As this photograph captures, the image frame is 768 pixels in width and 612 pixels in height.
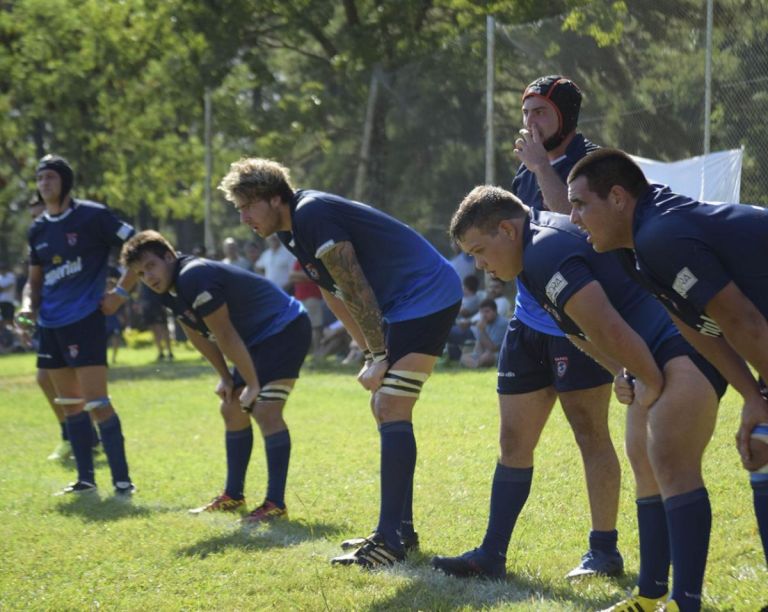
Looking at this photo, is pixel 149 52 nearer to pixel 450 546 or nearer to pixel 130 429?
pixel 130 429

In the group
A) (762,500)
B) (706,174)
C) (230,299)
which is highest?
(706,174)

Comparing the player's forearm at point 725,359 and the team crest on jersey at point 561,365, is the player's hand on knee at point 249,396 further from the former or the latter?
the player's forearm at point 725,359

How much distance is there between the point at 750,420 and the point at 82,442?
585 cm

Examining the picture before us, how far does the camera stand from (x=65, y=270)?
28.6 ft

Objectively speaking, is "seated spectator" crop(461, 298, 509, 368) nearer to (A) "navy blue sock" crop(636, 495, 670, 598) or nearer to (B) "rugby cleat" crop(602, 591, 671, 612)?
(A) "navy blue sock" crop(636, 495, 670, 598)

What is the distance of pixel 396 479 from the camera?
5.74 m

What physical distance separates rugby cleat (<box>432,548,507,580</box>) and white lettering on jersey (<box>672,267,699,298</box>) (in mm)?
1965

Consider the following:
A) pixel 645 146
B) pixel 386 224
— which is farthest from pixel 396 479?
pixel 645 146

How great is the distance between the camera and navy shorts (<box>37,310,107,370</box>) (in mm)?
8547

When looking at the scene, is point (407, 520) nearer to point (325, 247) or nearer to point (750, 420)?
point (325, 247)

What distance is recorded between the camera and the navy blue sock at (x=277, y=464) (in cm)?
717

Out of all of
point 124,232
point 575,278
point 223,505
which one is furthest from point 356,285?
point 124,232

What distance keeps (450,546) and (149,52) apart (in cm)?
2350

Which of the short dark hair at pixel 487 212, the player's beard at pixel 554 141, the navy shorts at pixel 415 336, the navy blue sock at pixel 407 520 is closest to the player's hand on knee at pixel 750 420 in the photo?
the short dark hair at pixel 487 212
